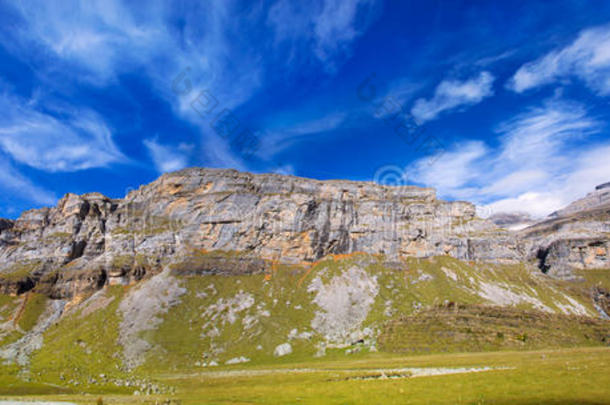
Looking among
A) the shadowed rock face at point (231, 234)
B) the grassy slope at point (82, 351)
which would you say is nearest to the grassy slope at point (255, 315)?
the grassy slope at point (82, 351)

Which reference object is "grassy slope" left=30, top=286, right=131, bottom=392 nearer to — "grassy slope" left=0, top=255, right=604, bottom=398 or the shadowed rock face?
"grassy slope" left=0, top=255, right=604, bottom=398

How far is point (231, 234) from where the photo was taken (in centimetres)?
16238

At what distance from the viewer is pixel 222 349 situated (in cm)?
10712

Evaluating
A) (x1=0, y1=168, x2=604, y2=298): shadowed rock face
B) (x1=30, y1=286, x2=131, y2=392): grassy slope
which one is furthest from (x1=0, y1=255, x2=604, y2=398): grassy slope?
(x1=0, y1=168, x2=604, y2=298): shadowed rock face

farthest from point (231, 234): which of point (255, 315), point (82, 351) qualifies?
point (82, 351)

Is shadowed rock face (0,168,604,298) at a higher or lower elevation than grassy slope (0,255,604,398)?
higher

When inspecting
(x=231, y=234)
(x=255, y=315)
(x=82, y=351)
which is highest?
(x=231, y=234)

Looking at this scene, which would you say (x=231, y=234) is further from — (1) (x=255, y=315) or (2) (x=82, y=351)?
(2) (x=82, y=351)

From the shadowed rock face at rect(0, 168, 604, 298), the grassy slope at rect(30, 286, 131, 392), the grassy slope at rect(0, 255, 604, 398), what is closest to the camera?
the grassy slope at rect(30, 286, 131, 392)

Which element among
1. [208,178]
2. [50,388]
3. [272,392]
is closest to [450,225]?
[208,178]

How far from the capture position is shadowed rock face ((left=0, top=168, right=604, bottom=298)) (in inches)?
6102

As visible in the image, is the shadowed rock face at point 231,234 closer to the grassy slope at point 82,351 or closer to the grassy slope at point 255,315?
the grassy slope at point 255,315

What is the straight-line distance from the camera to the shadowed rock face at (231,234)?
509ft

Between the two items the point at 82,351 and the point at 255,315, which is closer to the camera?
the point at 82,351
